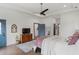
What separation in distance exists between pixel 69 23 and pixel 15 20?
359 centimetres

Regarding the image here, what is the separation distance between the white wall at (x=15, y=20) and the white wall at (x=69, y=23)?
77.9 inches

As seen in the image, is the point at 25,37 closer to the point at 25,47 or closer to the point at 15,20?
the point at 15,20

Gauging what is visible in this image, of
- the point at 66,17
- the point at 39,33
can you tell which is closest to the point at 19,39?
the point at 39,33

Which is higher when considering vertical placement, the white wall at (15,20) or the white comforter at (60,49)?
the white wall at (15,20)

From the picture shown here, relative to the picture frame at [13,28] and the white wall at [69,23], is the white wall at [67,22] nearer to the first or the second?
the white wall at [69,23]

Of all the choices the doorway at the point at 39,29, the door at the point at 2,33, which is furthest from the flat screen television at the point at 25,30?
the door at the point at 2,33

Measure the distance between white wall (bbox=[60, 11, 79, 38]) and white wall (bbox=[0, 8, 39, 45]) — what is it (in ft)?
6.49

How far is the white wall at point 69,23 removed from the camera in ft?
19.6

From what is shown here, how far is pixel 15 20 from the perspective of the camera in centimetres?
598

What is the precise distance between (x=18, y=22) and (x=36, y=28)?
5.94 ft

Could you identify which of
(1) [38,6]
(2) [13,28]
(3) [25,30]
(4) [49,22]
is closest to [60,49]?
(1) [38,6]

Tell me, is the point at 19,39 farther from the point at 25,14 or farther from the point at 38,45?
the point at 38,45

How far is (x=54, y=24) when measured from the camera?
6887 millimetres
